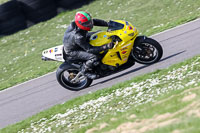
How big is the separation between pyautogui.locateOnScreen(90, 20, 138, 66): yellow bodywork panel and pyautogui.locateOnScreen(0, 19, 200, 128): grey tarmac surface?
0.51 m

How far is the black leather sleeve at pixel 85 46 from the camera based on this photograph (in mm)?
8703

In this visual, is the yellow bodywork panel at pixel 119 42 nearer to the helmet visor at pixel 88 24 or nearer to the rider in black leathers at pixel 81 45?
the rider in black leathers at pixel 81 45

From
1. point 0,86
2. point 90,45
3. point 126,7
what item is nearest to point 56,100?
point 90,45

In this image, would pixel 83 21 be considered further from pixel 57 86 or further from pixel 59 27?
pixel 59 27

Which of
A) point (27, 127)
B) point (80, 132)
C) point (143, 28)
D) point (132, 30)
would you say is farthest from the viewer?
point (143, 28)

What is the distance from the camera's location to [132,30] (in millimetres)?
8844

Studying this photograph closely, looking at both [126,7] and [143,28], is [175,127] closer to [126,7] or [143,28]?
[143,28]

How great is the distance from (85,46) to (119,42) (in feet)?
2.71

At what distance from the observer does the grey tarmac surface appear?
359 inches

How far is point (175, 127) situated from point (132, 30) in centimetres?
466

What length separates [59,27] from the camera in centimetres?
1873

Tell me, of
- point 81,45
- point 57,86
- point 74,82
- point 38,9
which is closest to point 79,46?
point 81,45

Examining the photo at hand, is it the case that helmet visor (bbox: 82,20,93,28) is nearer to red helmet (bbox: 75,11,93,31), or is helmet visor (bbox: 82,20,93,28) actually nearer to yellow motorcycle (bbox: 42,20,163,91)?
red helmet (bbox: 75,11,93,31)

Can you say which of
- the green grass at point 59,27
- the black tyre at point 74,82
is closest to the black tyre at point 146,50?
the black tyre at point 74,82
